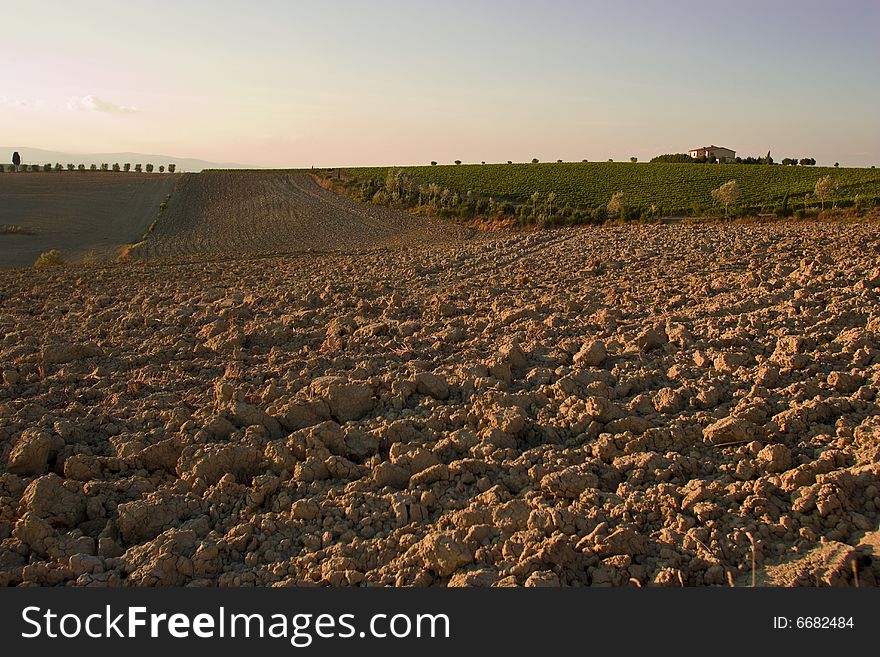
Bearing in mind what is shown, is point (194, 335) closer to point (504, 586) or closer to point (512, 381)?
point (512, 381)

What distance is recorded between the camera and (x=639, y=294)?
1027cm

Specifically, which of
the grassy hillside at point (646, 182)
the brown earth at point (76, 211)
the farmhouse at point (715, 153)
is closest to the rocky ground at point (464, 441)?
the brown earth at point (76, 211)

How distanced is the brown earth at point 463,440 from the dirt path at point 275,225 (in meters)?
16.5

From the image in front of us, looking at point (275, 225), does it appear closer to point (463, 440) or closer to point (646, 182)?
point (463, 440)

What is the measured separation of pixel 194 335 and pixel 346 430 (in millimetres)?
4516

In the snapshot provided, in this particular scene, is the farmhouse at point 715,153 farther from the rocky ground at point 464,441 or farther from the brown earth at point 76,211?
the rocky ground at point 464,441

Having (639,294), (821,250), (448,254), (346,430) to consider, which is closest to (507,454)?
(346,430)

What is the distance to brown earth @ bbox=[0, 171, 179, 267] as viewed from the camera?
101ft

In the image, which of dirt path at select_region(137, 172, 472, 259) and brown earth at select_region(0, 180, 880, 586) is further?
dirt path at select_region(137, 172, 472, 259)

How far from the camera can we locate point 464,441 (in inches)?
224

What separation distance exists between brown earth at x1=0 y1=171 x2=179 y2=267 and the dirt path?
1.90 m

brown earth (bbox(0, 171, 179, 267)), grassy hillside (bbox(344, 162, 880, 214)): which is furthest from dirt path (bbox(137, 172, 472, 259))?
grassy hillside (bbox(344, 162, 880, 214))

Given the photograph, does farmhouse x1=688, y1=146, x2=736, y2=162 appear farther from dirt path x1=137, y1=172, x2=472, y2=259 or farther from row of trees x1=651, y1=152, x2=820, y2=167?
dirt path x1=137, y1=172, x2=472, y2=259

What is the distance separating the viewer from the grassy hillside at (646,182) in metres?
43.2
